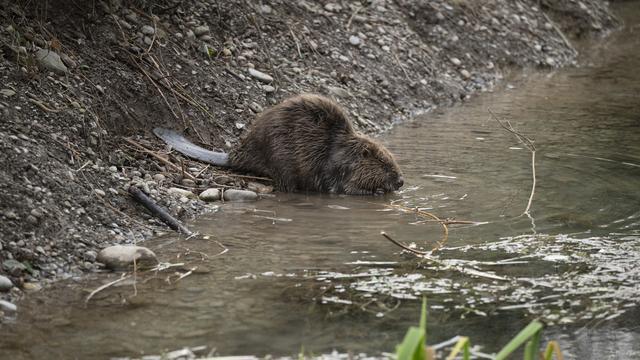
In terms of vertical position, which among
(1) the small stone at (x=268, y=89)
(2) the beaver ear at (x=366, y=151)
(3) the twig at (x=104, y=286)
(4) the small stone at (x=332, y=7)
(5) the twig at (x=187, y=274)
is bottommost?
(3) the twig at (x=104, y=286)

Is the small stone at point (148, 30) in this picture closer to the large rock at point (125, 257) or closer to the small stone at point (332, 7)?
the small stone at point (332, 7)

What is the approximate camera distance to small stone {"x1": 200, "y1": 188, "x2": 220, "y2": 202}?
6354 millimetres

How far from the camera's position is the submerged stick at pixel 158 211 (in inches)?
221

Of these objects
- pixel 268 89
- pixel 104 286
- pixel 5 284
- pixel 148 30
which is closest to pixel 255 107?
pixel 268 89

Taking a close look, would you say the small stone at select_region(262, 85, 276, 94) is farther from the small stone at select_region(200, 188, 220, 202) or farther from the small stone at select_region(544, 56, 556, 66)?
the small stone at select_region(544, 56, 556, 66)

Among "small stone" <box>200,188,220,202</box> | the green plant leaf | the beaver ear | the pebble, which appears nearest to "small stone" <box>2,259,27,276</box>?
the pebble

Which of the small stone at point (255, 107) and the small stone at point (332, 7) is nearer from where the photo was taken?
the small stone at point (255, 107)

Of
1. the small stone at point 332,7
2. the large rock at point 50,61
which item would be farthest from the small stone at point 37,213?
the small stone at point 332,7

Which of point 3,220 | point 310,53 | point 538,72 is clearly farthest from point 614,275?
point 538,72

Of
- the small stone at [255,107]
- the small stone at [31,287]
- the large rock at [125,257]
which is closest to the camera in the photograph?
the small stone at [31,287]

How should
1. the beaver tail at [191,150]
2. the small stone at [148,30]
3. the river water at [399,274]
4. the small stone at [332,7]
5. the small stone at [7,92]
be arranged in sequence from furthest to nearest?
1. the small stone at [332,7]
2. the small stone at [148,30]
3. the beaver tail at [191,150]
4. the small stone at [7,92]
5. the river water at [399,274]

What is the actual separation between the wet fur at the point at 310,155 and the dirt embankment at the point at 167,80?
20 cm

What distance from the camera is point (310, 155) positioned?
6816mm

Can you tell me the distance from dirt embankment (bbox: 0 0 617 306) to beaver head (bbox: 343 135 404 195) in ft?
2.18
